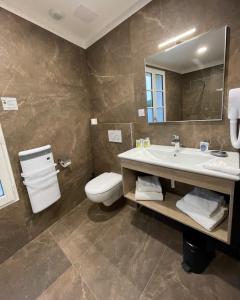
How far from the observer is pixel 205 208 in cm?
113

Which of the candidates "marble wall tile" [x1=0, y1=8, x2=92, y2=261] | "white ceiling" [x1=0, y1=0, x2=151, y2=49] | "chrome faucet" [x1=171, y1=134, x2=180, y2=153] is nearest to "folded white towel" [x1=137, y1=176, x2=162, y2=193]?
"chrome faucet" [x1=171, y1=134, x2=180, y2=153]

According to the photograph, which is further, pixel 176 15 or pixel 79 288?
pixel 176 15

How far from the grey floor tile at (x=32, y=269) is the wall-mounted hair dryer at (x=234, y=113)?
175 centimetres

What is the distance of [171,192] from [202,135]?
68cm

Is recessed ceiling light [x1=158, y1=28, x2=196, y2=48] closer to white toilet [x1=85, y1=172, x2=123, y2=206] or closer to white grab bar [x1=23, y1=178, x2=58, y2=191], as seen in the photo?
white toilet [x1=85, y1=172, x2=123, y2=206]

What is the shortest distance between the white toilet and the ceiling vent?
185 centimetres

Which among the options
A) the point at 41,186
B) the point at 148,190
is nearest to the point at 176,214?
the point at 148,190

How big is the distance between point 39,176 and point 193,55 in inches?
74.5

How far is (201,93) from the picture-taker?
1368mm

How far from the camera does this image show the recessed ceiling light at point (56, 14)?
1519mm

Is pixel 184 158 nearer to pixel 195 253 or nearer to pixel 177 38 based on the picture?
pixel 195 253

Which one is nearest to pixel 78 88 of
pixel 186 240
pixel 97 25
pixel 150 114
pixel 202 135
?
pixel 97 25

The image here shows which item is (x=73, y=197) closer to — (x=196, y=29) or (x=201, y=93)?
(x=201, y=93)

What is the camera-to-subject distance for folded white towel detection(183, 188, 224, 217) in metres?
1.11
